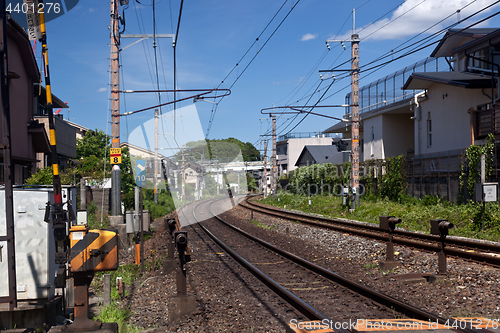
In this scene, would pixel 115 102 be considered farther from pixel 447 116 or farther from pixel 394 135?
pixel 394 135

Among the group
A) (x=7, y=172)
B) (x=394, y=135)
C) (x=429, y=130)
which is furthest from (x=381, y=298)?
(x=394, y=135)

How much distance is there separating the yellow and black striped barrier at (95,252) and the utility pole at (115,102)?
11005 millimetres

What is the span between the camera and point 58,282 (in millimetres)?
6102

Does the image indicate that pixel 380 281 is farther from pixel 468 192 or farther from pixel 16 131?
pixel 16 131

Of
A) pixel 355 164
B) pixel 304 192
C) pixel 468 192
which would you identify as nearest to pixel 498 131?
pixel 468 192

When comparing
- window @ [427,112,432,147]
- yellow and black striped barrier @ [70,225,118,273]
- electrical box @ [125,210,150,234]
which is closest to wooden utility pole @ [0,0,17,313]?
yellow and black striped barrier @ [70,225,118,273]

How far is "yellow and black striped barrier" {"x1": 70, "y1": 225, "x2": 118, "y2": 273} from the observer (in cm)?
425

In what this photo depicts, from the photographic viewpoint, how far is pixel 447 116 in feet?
76.4

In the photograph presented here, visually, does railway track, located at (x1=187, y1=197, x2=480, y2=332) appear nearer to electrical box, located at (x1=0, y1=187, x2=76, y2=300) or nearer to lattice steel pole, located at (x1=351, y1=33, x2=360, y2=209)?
electrical box, located at (x1=0, y1=187, x2=76, y2=300)

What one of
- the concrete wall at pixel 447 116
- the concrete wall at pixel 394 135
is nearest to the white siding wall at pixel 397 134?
the concrete wall at pixel 394 135

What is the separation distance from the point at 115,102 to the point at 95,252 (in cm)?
1198

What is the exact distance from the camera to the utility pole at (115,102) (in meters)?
15.0

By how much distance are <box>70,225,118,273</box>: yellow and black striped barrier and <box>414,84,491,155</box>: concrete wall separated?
20.8 m

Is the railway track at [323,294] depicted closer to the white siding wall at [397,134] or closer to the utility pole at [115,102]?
the utility pole at [115,102]
